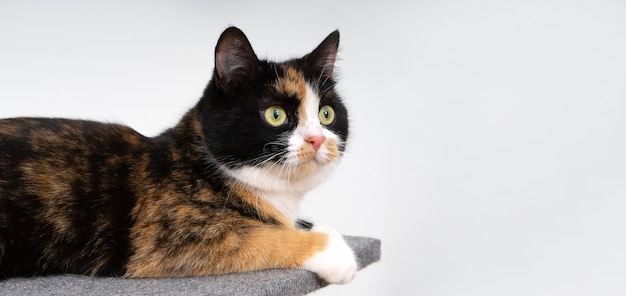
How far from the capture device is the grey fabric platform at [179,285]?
1204 millimetres

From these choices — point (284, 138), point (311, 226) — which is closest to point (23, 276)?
point (284, 138)

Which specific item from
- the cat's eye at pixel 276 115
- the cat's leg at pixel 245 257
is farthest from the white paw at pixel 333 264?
the cat's eye at pixel 276 115

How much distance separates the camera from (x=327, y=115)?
154cm

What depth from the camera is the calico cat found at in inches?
52.2

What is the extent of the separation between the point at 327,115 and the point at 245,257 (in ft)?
1.46

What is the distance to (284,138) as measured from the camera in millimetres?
1379

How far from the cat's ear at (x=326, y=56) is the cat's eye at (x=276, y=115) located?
219mm

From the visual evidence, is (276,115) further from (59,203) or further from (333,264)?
(59,203)

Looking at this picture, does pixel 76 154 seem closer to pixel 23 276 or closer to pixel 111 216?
pixel 111 216

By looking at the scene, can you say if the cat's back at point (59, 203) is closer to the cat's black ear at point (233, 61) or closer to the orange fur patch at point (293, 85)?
the cat's black ear at point (233, 61)

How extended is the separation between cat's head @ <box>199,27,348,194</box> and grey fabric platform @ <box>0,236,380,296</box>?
251mm

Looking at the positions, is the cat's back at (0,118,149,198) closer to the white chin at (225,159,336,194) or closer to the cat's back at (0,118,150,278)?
the cat's back at (0,118,150,278)

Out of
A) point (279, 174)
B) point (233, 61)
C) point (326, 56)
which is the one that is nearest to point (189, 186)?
point (279, 174)

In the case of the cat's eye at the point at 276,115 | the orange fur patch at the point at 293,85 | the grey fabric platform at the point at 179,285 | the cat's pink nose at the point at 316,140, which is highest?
Answer: the orange fur patch at the point at 293,85
